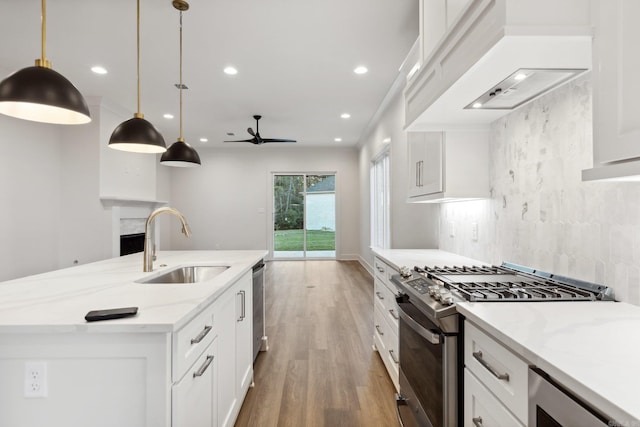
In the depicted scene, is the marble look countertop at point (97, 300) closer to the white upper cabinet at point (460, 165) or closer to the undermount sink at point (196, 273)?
the undermount sink at point (196, 273)

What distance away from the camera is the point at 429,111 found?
5.98 ft

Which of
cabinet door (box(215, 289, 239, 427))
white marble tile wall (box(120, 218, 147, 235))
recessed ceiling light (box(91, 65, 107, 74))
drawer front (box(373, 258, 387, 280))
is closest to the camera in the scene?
cabinet door (box(215, 289, 239, 427))

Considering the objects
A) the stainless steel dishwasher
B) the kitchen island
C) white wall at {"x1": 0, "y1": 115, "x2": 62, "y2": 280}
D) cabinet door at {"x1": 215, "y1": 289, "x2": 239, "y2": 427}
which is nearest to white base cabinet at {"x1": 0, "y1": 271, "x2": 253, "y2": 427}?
the kitchen island

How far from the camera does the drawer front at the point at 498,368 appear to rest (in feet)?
2.95

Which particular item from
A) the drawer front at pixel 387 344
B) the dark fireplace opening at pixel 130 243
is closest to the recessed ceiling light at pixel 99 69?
the dark fireplace opening at pixel 130 243

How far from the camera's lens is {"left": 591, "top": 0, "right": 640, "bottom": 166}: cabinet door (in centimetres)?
83

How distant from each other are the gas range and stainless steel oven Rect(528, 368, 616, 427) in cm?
43

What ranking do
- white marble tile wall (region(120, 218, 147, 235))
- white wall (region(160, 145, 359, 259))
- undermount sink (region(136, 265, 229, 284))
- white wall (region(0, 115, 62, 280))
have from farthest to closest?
white wall (region(160, 145, 359, 259))
white marble tile wall (region(120, 218, 147, 235))
white wall (region(0, 115, 62, 280))
undermount sink (region(136, 265, 229, 284))

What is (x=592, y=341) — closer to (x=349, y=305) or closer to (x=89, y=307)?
(x=89, y=307)

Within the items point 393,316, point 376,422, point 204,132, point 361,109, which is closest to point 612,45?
point 393,316

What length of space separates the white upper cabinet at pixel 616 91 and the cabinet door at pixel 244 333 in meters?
1.83


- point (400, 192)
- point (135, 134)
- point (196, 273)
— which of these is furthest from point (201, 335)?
point (400, 192)

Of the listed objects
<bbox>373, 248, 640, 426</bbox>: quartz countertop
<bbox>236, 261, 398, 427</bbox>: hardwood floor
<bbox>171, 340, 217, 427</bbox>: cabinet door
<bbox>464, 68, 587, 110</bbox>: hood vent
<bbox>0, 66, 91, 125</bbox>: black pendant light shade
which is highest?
<bbox>464, 68, 587, 110</bbox>: hood vent

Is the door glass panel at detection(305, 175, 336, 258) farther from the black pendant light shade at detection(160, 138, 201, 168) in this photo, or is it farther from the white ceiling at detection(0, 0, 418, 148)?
the black pendant light shade at detection(160, 138, 201, 168)
